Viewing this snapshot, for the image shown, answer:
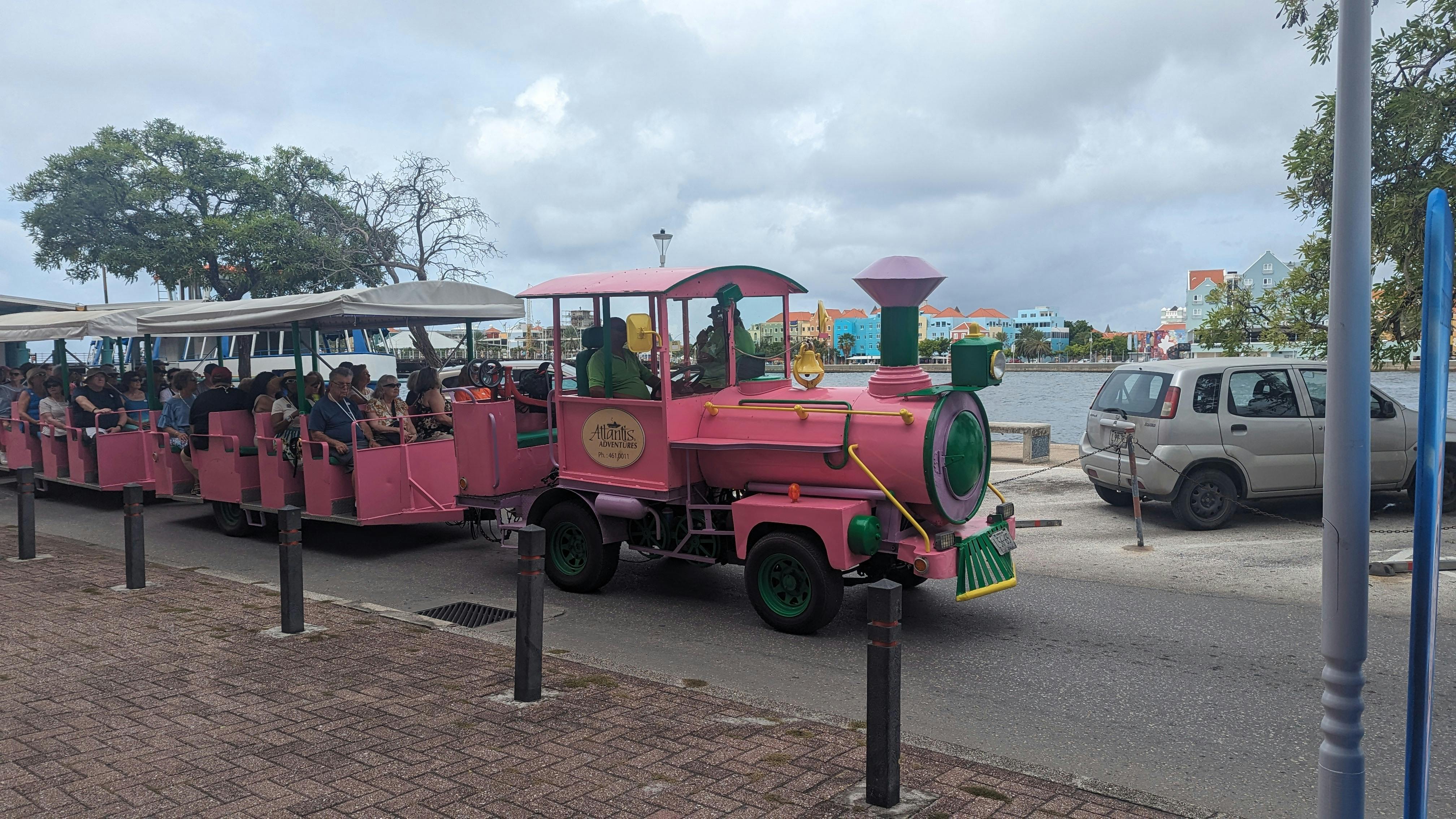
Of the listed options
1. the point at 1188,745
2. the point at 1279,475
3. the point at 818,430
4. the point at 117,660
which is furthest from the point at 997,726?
the point at 1279,475

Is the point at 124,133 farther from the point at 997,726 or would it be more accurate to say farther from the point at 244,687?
the point at 997,726

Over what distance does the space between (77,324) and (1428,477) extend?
1531 centimetres

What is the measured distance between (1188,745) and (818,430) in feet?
9.90

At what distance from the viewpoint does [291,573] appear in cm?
681

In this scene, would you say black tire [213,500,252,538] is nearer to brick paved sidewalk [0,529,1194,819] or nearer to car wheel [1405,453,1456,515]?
brick paved sidewalk [0,529,1194,819]

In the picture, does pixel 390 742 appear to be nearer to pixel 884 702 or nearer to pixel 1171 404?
pixel 884 702

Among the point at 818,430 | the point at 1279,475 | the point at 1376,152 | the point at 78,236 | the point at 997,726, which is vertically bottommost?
the point at 997,726

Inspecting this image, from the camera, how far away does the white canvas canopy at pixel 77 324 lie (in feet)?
43.1

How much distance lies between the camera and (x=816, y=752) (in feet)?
15.2

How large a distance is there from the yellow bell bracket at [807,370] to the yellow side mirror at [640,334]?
1.13 m

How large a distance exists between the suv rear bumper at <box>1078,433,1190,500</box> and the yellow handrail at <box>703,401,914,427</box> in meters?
4.67

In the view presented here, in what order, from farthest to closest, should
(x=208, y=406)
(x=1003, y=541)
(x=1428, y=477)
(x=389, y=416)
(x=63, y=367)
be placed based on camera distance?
(x=63, y=367) → (x=208, y=406) → (x=389, y=416) → (x=1003, y=541) → (x=1428, y=477)

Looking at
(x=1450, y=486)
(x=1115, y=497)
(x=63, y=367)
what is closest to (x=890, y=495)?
(x=1115, y=497)

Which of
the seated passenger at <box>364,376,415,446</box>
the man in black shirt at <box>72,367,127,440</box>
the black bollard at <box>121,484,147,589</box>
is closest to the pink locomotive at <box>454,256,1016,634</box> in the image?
the seated passenger at <box>364,376,415,446</box>
